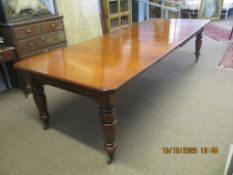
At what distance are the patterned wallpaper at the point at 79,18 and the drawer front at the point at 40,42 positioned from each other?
0.46 meters

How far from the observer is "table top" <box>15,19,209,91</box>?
1326mm

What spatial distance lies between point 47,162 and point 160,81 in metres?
1.72

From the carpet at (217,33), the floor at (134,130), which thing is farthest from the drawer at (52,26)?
the carpet at (217,33)

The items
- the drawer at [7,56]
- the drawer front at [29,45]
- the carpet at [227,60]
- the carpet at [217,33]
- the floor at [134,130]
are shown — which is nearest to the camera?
the floor at [134,130]

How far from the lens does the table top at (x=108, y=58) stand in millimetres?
1326

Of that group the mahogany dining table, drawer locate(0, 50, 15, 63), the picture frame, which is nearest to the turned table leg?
the mahogany dining table

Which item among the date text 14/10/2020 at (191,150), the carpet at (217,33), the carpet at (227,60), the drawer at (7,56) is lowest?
the date text 14/10/2020 at (191,150)

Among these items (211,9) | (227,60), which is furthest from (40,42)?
(211,9)

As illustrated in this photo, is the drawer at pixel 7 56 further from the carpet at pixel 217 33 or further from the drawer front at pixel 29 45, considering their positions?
the carpet at pixel 217 33

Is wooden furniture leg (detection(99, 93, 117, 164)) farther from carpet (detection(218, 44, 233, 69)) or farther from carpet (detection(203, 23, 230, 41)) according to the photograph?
carpet (detection(203, 23, 230, 41))

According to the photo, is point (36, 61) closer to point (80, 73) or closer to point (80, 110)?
point (80, 73)

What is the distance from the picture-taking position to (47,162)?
1547mm

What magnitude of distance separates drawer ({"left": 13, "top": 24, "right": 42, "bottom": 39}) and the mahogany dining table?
732 mm

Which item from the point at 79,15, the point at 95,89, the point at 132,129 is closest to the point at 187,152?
the point at 132,129
